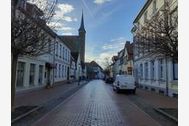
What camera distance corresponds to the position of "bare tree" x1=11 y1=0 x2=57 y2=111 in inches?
373

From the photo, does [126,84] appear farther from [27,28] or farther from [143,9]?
[27,28]

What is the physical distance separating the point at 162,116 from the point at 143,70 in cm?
2137

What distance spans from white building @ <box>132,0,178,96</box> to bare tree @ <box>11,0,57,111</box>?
230 inches

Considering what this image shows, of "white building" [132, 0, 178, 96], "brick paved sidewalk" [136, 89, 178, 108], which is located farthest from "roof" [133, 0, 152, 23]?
"brick paved sidewalk" [136, 89, 178, 108]

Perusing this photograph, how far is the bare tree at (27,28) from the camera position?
947 centimetres

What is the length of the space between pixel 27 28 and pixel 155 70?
17.8 metres

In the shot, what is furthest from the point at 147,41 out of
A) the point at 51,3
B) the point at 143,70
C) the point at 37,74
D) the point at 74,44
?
the point at 74,44

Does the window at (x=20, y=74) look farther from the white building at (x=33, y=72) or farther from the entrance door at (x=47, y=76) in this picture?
the entrance door at (x=47, y=76)

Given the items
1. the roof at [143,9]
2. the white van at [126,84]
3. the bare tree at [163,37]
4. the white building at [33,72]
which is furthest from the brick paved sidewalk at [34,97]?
the roof at [143,9]

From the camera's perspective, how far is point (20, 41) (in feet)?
32.0

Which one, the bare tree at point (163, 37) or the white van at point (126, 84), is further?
the white van at point (126, 84)

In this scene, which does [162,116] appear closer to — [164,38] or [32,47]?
[164,38]

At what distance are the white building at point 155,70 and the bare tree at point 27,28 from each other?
584cm

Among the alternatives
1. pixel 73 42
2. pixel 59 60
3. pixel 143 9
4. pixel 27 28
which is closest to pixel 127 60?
pixel 59 60
